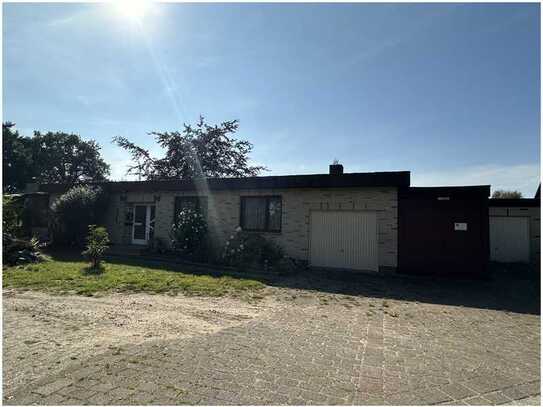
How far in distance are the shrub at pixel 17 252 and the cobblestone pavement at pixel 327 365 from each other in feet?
31.9

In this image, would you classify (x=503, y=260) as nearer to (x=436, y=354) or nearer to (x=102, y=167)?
(x=436, y=354)

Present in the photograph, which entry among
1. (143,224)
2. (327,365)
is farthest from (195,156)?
(327,365)

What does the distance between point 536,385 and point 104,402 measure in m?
4.68

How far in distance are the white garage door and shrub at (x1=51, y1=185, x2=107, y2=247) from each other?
10814 mm

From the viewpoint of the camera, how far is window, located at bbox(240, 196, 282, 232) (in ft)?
44.9

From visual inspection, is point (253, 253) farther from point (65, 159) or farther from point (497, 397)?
point (65, 159)

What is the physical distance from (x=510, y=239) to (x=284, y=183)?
37.7ft

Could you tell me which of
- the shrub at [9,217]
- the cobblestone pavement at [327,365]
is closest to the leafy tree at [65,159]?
the shrub at [9,217]

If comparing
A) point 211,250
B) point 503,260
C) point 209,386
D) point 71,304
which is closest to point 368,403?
point 209,386

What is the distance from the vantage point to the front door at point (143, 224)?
1662 cm

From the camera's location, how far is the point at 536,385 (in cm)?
395

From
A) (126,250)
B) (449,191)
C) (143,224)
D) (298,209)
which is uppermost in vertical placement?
(449,191)

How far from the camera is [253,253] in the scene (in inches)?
489

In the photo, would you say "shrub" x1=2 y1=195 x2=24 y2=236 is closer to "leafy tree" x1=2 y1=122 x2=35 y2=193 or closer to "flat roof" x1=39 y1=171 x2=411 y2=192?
"flat roof" x1=39 y1=171 x2=411 y2=192
